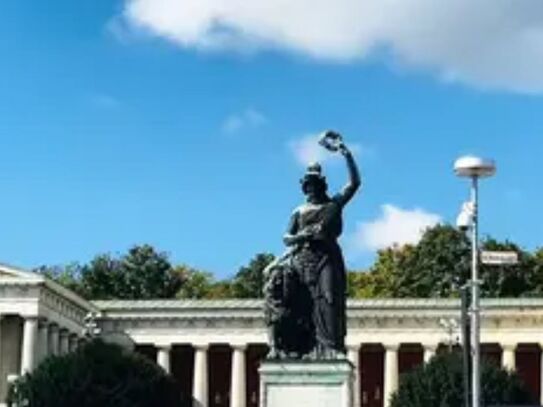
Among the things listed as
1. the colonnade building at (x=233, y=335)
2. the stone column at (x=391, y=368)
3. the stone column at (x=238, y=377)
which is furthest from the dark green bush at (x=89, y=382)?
the stone column at (x=391, y=368)

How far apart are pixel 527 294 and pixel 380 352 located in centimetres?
1506

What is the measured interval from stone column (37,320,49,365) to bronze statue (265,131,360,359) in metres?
82.8

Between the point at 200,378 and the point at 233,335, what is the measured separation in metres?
3.99

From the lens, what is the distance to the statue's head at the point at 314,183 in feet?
98.3

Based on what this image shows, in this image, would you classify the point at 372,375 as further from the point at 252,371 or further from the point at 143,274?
the point at 143,274

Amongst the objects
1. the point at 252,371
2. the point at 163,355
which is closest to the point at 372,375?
the point at 252,371

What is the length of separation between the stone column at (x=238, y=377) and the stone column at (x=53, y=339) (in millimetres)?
13314

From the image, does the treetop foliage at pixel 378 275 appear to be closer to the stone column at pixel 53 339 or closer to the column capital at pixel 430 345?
the column capital at pixel 430 345

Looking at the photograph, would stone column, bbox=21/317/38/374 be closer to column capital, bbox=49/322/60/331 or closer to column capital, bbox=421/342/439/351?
column capital, bbox=49/322/60/331

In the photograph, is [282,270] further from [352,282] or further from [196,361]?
[352,282]

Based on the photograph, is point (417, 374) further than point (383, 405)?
No

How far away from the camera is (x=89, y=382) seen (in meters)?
88.6

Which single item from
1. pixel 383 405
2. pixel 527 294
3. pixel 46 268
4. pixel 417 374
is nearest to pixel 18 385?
pixel 417 374

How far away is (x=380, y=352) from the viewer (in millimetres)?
122188
